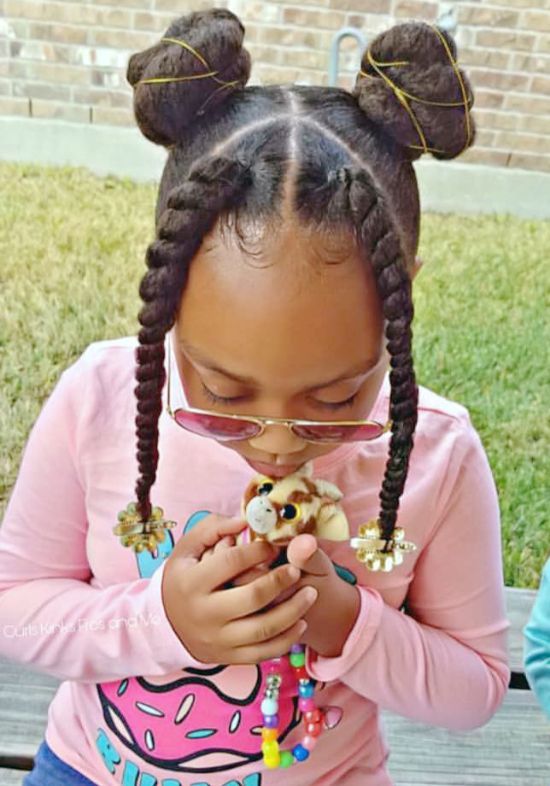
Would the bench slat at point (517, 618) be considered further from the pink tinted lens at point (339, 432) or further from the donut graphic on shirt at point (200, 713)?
the pink tinted lens at point (339, 432)

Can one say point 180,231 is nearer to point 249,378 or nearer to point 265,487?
point 249,378

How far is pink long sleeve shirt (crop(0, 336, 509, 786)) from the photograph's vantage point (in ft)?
3.69

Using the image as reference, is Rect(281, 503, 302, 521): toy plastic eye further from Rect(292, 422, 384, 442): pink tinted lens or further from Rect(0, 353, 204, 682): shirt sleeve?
Rect(0, 353, 204, 682): shirt sleeve

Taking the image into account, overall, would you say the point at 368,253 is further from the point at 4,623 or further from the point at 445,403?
the point at 4,623

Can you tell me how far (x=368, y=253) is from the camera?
857mm

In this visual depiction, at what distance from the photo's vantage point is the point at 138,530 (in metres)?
1.05

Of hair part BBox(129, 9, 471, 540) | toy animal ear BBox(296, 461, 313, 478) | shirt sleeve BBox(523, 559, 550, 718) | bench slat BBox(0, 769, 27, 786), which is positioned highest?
hair part BBox(129, 9, 471, 540)

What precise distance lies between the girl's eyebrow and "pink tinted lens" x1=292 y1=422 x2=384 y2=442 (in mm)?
44

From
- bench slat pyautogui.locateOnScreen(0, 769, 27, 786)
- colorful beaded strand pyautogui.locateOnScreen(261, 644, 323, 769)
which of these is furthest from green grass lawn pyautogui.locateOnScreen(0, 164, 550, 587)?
colorful beaded strand pyautogui.locateOnScreen(261, 644, 323, 769)

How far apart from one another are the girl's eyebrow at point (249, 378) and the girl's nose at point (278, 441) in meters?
0.05

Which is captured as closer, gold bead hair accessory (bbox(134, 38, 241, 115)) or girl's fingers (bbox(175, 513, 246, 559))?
gold bead hair accessory (bbox(134, 38, 241, 115))

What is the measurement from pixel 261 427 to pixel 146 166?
159 inches

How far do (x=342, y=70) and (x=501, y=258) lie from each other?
4.18 ft

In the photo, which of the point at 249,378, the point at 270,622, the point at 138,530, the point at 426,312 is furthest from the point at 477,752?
the point at 426,312
